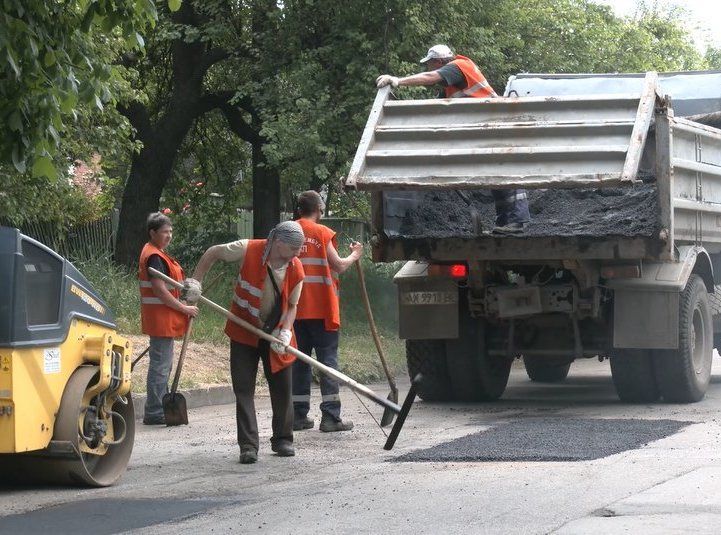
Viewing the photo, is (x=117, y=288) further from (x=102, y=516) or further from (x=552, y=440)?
(x=102, y=516)

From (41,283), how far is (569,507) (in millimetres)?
3104

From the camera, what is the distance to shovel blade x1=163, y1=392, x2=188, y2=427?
35.6ft

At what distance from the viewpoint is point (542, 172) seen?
10562 millimetres

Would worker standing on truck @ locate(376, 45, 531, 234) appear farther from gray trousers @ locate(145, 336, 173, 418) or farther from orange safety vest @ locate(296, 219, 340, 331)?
gray trousers @ locate(145, 336, 173, 418)

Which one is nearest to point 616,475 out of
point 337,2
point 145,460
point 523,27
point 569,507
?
point 569,507

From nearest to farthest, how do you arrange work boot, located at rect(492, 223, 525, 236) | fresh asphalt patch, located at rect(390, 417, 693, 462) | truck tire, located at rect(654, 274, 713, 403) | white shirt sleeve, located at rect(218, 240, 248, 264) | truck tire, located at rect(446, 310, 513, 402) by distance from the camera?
fresh asphalt patch, located at rect(390, 417, 693, 462)
white shirt sleeve, located at rect(218, 240, 248, 264)
work boot, located at rect(492, 223, 525, 236)
truck tire, located at rect(654, 274, 713, 403)
truck tire, located at rect(446, 310, 513, 402)

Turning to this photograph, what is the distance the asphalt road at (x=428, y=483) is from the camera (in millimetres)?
6500

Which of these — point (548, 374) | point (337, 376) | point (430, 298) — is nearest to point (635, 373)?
point (430, 298)

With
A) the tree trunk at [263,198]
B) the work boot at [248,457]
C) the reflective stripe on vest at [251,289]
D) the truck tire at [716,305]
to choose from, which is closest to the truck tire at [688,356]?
the truck tire at [716,305]

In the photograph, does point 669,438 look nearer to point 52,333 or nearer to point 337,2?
point 52,333

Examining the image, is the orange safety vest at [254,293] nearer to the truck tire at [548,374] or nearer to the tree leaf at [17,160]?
the tree leaf at [17,160]

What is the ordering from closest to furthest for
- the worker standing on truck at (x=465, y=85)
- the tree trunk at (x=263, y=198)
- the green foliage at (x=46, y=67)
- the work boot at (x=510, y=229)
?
1. the green foliage at (x=46, y=67)
2. the work boot at (x=510, y=229)
3. the worker standing on truck at (x=465, y=85)
4. the tree trunk at (x=263, y=198)

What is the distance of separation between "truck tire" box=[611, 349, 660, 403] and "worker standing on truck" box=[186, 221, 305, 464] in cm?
368

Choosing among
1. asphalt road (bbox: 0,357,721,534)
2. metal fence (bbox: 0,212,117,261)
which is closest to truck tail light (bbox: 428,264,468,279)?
asphalt road (bbox: 0,357,721,534)
